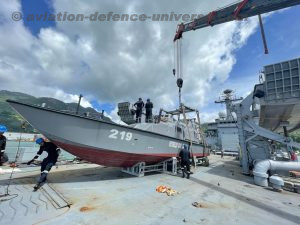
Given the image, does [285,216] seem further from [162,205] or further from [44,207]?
[44,207]

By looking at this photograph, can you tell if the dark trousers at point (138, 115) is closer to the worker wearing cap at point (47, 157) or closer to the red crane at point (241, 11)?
the worker wearing cap at point (47, 157)

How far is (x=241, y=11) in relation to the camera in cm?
740

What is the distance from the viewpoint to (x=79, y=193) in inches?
158

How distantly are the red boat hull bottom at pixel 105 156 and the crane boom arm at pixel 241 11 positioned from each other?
7667 mm

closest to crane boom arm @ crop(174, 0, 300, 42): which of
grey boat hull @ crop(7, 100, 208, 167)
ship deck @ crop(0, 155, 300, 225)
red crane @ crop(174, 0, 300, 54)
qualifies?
red crane @ crop(174, 0, 300, 54)

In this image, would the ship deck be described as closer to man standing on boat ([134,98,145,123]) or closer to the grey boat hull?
the grey boat hull

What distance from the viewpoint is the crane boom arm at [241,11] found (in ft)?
21.6

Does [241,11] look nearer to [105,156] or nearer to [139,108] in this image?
[139,108]

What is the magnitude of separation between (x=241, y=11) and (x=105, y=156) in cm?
881

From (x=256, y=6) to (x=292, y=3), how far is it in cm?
125

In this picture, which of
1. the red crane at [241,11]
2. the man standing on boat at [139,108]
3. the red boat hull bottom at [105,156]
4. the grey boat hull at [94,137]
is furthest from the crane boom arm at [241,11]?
the red boat hull bottom at [105,156]

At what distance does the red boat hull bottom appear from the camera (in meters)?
4.88

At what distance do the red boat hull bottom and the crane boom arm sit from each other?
7667 mm

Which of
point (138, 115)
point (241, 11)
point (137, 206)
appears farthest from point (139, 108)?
point (241, 11)
